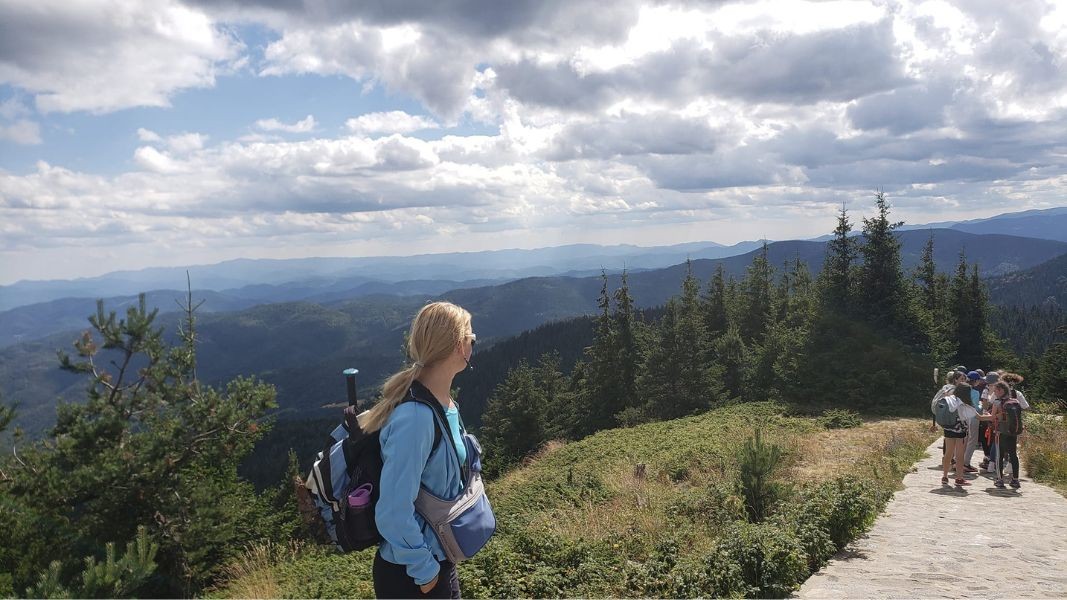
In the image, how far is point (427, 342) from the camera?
10.4 ft

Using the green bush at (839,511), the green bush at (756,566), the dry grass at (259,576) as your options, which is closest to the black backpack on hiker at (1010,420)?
the green bush at (839,511)

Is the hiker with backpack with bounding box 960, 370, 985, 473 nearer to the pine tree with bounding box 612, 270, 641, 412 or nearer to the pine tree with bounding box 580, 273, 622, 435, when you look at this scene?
the pine tree with bounding box 612, 270, 641, 412

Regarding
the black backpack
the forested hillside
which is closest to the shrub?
the forested hillside

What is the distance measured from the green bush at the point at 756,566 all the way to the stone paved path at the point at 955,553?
0.19 m

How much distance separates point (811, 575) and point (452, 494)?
4577 millimetres

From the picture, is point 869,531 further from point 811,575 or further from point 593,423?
point 593,423

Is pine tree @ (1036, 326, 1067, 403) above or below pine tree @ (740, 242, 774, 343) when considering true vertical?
below

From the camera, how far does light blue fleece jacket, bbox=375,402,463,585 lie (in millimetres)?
2842

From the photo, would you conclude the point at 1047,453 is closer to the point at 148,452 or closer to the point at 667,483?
the point at 667,483

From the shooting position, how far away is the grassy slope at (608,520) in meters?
6.36

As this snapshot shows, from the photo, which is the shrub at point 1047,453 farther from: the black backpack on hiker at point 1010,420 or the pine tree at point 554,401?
the pine tree at point 554,401

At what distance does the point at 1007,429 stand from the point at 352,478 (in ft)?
38.7

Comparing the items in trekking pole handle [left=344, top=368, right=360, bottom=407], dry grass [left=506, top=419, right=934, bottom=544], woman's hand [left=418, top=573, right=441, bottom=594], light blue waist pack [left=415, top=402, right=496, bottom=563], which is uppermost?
trekking pole handle [left=344, top=368, right=360, bottom=407]

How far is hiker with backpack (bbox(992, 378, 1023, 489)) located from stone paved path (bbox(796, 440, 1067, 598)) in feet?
2.50
